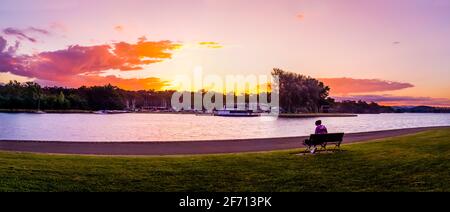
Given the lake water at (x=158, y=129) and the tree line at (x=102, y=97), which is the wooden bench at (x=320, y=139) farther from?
the tree line at (x=102, y=97)

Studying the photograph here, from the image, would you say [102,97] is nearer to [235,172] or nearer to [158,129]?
[158,129]

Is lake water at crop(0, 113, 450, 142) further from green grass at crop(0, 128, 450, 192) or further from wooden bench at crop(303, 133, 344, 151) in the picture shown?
green grass at crop(0, 128, 450, 192)

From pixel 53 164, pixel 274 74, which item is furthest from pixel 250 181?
pixel 274 74

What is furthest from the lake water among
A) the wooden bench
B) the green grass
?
the green grass

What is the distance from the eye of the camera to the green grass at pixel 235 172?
10.8 m

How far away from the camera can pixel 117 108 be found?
613ft

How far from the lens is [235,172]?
12.7 metres

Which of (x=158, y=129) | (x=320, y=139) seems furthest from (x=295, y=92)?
(x=320, y=139)

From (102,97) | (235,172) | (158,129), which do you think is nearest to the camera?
(235,172)

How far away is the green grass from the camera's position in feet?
35.3

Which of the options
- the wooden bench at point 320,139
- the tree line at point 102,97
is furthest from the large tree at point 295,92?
the wooden bench at point 320,139

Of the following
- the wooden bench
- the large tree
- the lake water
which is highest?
the large tree

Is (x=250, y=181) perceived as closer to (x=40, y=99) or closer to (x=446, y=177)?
(x=446, y=177)
